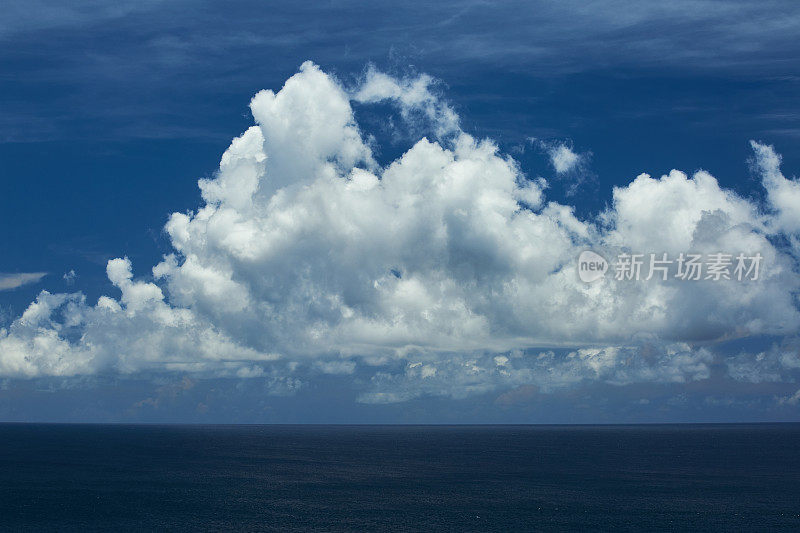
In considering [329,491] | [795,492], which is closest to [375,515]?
[329,491]

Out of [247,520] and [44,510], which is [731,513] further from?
[44,510]

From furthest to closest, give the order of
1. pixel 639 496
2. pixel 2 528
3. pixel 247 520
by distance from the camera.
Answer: pixel 639 496
pixel 247 520
pixel 2 528

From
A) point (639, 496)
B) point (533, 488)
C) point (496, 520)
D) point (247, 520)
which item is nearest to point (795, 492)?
point (639, 496)

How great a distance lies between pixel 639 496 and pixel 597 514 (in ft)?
103

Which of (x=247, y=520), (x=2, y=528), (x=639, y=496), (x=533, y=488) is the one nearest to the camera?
(x=2, y=528)

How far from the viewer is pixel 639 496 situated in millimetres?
176250

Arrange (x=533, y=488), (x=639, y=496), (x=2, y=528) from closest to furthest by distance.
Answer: (x=2, y=528) < (x=639, y=496) < (x=533, y=488)

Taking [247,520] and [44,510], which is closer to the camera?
[247,520]

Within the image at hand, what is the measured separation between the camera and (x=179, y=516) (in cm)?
14900

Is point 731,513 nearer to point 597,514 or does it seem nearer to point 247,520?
point 597,514

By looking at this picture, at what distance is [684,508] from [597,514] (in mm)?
23007

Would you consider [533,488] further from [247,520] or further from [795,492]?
[247,520]

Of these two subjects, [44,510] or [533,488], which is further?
[533,488]

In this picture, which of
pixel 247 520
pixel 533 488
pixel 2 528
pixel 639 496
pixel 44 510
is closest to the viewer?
pixel 2 528
